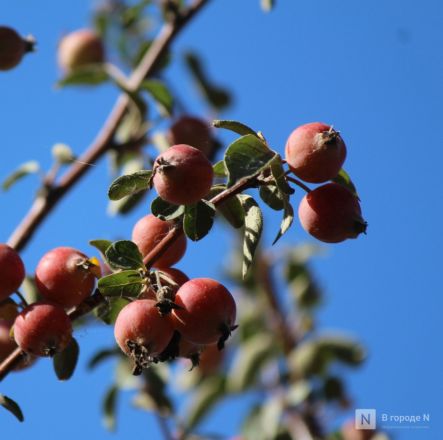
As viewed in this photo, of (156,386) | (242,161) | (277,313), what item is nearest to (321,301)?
(277,313)

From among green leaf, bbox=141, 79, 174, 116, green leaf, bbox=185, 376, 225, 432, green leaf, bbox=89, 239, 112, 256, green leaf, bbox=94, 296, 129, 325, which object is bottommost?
green leaf, bbox=94, 296, 129, 325

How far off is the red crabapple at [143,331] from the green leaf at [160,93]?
1855mm

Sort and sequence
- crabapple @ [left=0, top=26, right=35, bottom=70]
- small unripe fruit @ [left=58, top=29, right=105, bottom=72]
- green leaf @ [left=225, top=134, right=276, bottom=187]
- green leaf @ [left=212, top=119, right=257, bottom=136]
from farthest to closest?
small unripe fruit @ [left=58, top=29, right=105, bottom=72] < crabapple @ [left=0, top=26, right=35, bottom=70] < green leaf @ [left=212, top=119, right=257, bottom=136] < green leaf @ [left=225, top=134, right=276, bottom=187]

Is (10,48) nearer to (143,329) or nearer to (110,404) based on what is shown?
(143,329)

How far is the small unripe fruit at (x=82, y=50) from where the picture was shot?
4.93 m

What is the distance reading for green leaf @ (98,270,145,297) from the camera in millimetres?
1883

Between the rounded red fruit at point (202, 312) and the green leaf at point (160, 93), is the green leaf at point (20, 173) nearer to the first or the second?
the green leaf at point (160, 93)

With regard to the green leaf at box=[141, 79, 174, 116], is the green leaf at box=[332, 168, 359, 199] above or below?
below

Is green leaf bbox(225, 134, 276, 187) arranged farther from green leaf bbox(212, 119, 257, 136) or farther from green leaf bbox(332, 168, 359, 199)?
green leaf bbox(332, 168, 359, 199)

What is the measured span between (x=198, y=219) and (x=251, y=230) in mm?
135

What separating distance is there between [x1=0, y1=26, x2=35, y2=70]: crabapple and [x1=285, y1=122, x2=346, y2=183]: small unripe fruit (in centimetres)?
149

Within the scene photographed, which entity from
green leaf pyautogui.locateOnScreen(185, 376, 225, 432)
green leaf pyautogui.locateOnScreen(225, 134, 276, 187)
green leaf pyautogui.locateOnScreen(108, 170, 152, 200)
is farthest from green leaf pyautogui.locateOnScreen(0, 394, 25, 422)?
green leaf pyautogui.locateOnScreen(185, 376, 225, 432)

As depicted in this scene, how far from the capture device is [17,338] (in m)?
1.89

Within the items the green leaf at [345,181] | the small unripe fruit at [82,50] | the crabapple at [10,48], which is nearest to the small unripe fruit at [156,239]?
the green leaf at [345,181]
